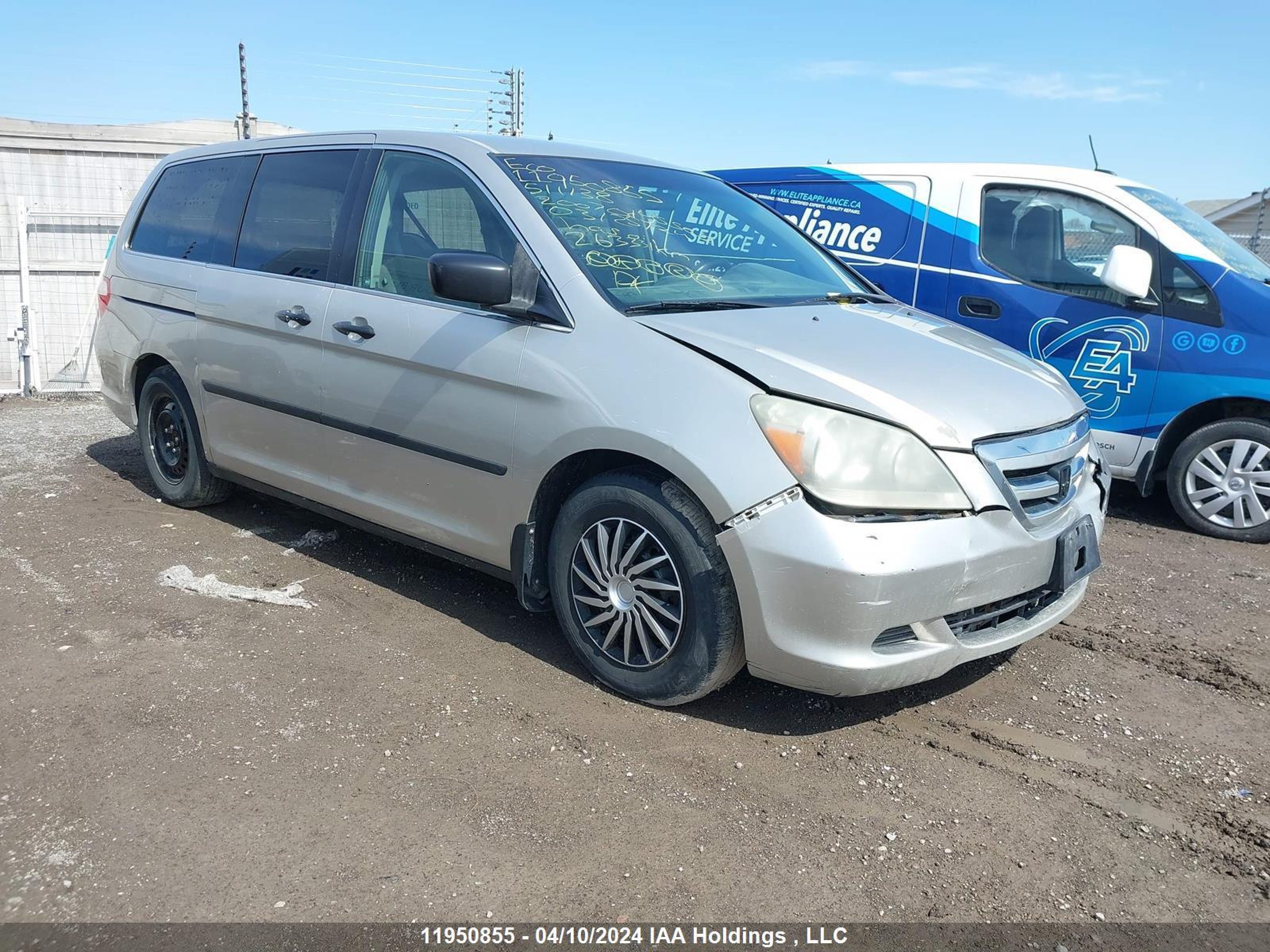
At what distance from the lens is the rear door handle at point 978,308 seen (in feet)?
20.4

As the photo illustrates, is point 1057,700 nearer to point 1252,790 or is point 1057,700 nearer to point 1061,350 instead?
point 1252,790

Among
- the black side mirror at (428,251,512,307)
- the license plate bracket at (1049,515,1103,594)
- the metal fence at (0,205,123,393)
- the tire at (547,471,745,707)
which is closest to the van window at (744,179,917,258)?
the black side mirror at (428,251,512,307)

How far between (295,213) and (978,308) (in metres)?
4.05

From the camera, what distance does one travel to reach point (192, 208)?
525 centimetres

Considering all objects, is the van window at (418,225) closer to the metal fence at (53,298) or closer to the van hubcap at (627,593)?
the van hubcap at (627,593)

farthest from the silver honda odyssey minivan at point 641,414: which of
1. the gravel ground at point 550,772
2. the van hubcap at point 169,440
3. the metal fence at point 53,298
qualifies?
the metal fence at point 53,298

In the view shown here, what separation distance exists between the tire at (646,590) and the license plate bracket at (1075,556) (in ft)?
3.40

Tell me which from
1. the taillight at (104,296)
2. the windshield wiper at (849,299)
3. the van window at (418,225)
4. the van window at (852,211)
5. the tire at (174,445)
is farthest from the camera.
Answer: the van window at (852,211)

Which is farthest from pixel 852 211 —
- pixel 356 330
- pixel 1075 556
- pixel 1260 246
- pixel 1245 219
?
pixel 1245 219

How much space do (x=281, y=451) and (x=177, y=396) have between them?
1.06 metres

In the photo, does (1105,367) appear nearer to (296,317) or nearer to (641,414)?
(641,414)

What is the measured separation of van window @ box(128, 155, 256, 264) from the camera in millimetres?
4973

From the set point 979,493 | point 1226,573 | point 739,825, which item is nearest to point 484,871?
point 739,825

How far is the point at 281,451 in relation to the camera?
457cm
